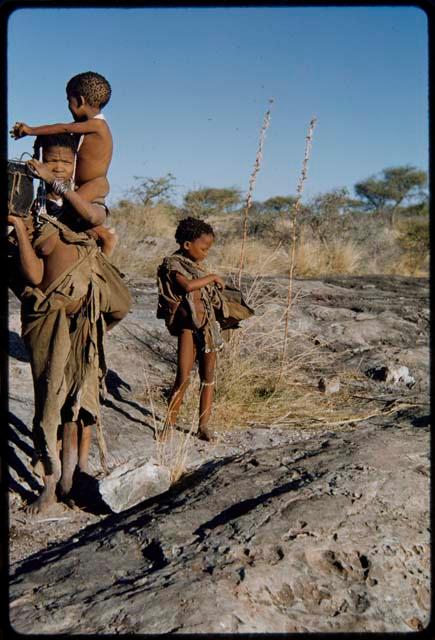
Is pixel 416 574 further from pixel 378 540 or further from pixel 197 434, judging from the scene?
pixel 197 434

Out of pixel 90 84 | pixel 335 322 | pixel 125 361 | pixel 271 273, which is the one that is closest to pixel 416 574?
pixel 90 84

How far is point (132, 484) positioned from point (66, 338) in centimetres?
80

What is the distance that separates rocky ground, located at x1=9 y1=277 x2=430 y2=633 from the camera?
2744 mm

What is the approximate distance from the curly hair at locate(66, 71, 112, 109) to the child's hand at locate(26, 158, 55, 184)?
42 cm

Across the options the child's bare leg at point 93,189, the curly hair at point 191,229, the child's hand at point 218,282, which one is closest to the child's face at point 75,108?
the child's bare leg at point 93,189

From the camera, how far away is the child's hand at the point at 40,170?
3.63 meters

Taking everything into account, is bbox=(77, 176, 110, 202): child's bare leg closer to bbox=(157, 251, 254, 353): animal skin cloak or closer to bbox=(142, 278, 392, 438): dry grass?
bbox=(157, 251, 254, 353): animal skin cloak

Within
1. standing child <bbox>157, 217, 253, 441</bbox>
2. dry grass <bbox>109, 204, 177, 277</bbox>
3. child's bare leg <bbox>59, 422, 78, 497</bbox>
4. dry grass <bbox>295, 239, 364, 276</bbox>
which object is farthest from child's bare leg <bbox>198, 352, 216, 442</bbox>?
dry grass <bbox>295, 239, 364, 276</bbox>

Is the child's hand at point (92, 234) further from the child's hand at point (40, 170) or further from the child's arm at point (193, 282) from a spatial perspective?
the child's arm at point (193, 282)

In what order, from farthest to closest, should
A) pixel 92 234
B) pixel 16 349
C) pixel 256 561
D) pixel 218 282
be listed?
pixel 16 349 < pixel 218 282 < pixel 92 234 < pixel 256 561

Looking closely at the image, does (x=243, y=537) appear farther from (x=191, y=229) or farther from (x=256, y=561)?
(x=191, y=229)

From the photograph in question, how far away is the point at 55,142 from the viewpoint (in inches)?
150

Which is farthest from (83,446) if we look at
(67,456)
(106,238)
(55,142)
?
(55,142)

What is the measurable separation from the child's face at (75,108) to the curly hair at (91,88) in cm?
2
